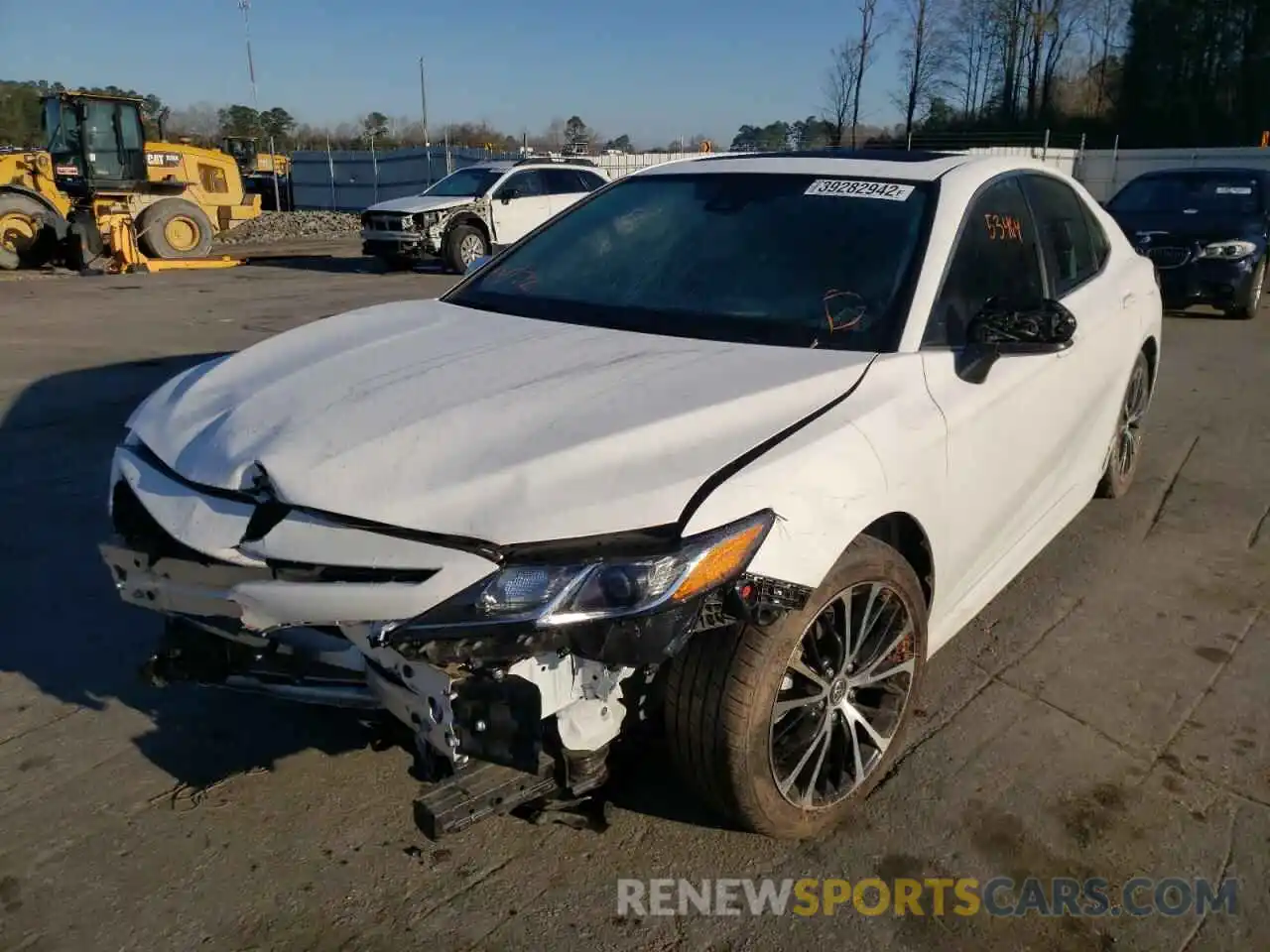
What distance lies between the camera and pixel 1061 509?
4.09 meters

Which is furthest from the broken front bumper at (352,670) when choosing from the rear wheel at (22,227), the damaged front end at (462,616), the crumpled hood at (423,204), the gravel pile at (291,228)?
the gravel pile at (291,228)

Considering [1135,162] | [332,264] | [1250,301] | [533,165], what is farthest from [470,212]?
[1135,162]

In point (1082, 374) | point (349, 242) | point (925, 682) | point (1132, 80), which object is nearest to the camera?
point (925, 682)

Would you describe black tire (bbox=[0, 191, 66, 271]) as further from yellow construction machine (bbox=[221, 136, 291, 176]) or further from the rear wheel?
yellow construction machine (bbox=[221, 136, 291, 176])

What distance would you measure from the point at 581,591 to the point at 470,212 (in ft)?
52.1

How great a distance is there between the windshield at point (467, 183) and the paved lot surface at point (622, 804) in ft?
Result: 45.3

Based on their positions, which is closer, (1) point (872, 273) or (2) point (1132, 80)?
(1) point (872, 273)

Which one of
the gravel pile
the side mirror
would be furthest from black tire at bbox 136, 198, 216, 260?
the side mirror

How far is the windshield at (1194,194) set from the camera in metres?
12.1

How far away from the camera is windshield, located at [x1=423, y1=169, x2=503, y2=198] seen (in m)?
17.5

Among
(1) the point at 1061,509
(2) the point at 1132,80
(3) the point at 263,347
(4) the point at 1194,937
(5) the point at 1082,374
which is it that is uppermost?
(2) the point at 1132,80

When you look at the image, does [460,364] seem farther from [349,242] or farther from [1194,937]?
[349,242]

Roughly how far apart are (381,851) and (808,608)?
127 centimetres

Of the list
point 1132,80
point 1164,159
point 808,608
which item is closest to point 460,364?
point 808,608
